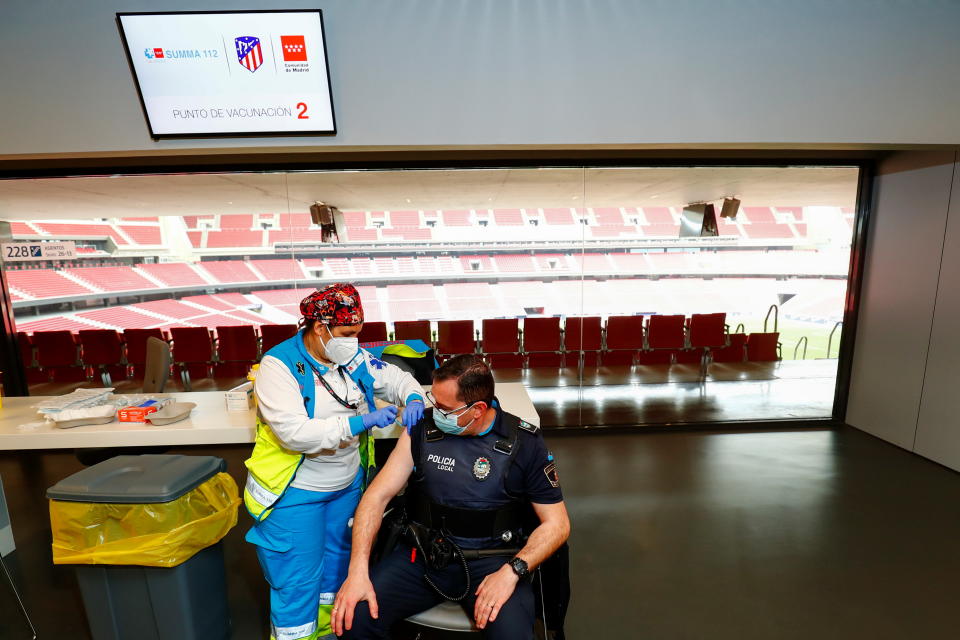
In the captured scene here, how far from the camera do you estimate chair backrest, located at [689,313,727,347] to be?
480 centimetres

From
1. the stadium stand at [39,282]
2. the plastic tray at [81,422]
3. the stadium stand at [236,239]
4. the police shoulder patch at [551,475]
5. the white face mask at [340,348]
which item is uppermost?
the stadium stand at [236,239]

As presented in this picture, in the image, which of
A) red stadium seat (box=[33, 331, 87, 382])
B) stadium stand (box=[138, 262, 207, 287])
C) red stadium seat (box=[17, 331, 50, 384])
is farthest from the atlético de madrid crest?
red stadium seat (box=[17, 331, 50, 384])

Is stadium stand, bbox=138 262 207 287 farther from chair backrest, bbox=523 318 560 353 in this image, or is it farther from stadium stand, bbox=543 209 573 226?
stadium stand, bbox=543 209 573 226

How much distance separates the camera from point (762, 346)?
505 cm

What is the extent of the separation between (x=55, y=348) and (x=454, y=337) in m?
4.00

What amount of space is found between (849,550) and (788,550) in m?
0.34

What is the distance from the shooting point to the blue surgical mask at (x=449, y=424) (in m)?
1.46

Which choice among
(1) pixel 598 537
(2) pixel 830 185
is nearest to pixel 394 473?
(1) pixel 598 537

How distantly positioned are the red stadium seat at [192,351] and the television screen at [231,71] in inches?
104

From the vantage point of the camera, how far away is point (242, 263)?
4730mm

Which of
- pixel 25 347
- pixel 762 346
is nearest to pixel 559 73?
pixel 762 346

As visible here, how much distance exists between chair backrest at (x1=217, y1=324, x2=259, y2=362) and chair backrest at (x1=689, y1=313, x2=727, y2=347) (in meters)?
4.82

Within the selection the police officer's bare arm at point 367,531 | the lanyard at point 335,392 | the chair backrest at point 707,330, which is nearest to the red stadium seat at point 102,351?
the lanyard at point 335,392

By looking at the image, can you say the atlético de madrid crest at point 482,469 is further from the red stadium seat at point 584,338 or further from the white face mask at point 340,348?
the red stadium seat at point 584,338
